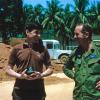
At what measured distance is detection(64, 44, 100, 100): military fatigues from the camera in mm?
5613

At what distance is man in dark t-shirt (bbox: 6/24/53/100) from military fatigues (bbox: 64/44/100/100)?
667 mm

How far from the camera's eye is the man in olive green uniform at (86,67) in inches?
221

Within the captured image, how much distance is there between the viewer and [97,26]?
7681 centimetres

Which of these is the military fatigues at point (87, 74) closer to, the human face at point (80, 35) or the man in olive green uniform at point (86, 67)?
the man in olive green uniform at point (86, 67)

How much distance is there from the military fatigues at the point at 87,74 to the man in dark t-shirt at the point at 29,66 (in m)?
0.67

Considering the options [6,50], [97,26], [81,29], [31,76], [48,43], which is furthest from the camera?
[97,26]

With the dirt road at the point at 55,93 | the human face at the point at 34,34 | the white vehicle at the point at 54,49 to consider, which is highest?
the human face at the point at 34,34

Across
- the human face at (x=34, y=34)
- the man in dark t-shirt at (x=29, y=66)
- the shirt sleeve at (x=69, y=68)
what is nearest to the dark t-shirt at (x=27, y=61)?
the man in dark t-shirt at (x=29, y=66)

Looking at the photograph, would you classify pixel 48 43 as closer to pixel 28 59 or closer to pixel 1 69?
pixel 1 69

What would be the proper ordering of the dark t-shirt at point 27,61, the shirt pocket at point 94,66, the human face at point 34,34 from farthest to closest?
the dark t-shirt at point 27,61 < the human face at point 34,34 < the shirt pocket at point 94,66

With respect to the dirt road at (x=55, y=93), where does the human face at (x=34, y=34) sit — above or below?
above

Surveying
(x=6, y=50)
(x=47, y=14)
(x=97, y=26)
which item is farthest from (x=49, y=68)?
(x=47, y=14)

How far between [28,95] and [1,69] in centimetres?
2110

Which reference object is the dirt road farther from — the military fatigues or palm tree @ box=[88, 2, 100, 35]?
palm tree @ box=[88, 2, 100, 35]
